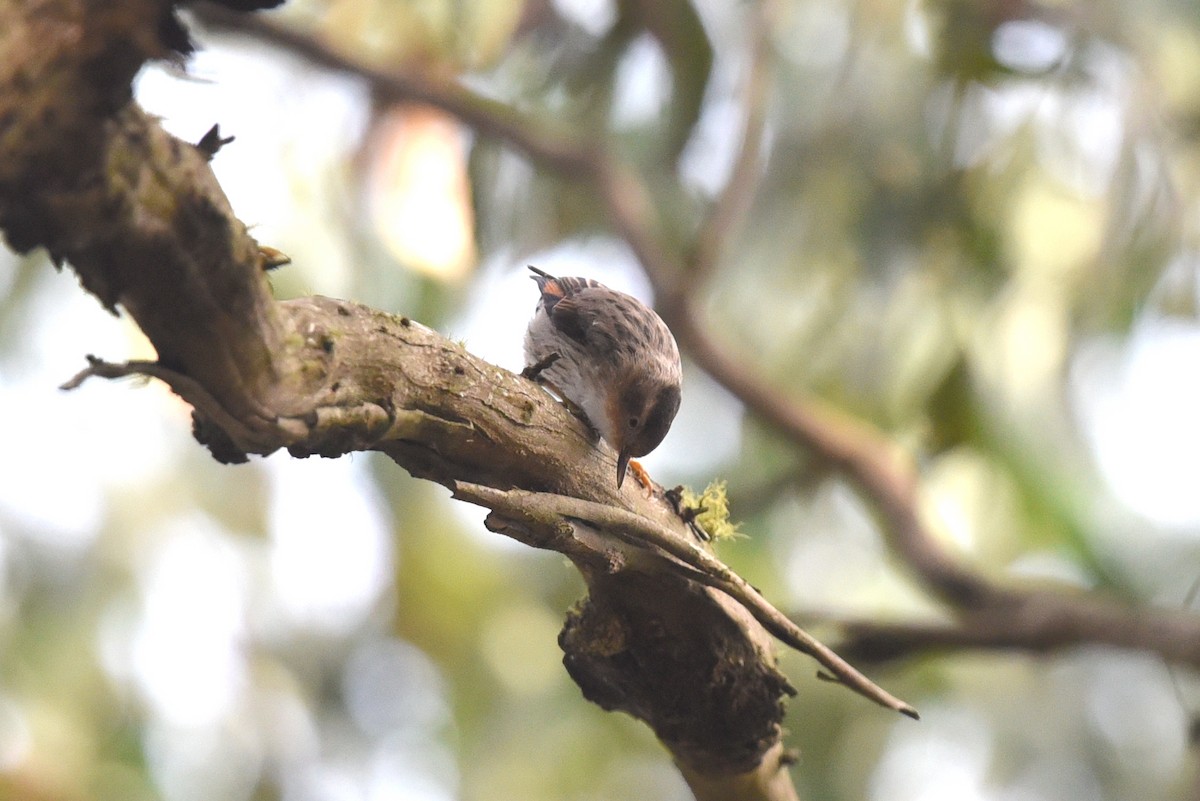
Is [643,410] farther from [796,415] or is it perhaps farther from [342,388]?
[796,415]

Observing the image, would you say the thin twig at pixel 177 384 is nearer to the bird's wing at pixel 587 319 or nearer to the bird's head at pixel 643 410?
the bird's head at pixel 643 410

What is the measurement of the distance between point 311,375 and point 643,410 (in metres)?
1.87

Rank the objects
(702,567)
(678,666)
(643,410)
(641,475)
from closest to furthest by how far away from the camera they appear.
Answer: (702,567), (678,666), (641,475), (643,410)

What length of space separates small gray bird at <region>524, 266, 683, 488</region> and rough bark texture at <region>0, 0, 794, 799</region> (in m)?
0.83

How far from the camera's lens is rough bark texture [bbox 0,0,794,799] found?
1.24 meters

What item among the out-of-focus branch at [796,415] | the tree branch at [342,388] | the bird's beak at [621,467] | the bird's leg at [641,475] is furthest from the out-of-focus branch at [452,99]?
the tree branch at [342,388]

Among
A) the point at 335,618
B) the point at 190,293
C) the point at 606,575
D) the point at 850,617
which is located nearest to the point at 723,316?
the point at 850,617

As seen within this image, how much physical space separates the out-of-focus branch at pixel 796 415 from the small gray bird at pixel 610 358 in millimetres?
1816

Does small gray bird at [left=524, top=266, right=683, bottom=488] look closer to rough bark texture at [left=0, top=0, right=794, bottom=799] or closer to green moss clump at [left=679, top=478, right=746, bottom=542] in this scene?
green moss clump at [left=679, top=478, right=746, bottom=542]

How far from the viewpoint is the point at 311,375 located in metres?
1.66

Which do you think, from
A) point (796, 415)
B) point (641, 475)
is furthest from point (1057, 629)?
point (641, 475)

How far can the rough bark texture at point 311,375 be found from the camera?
1.24 meters

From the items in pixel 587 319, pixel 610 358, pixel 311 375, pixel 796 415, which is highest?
pixel 796 415

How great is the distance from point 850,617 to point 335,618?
5.03m
